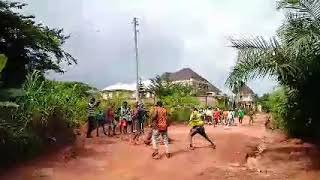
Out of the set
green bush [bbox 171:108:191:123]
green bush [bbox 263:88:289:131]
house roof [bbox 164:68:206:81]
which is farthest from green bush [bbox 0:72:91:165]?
house roof [bbox 164:68:206:81]

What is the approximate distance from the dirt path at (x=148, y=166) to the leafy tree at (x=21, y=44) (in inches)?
140

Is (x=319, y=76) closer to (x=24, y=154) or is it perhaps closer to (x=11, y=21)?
(x=24, y=154)

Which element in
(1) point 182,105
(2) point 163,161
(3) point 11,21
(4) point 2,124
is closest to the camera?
(4) point 2,124

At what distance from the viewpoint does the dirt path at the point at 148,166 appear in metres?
13.5

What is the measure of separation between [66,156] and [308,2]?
25.2 ft

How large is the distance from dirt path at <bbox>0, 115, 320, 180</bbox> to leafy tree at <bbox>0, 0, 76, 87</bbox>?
11.7ft

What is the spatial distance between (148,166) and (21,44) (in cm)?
741

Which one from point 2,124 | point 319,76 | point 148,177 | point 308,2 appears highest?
point 308,2

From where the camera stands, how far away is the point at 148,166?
14289mm

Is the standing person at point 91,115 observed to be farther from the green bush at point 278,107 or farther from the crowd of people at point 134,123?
the green bush at point 278,107

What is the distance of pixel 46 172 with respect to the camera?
13602 millimetres

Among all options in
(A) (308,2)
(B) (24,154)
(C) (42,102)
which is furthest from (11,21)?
(A) (308,2)

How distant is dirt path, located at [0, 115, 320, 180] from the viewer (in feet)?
44.3

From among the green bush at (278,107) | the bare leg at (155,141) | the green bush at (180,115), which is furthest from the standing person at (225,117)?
the bare leg at (155,141)
